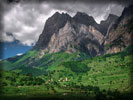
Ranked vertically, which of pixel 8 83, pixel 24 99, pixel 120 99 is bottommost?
pixel 120 99

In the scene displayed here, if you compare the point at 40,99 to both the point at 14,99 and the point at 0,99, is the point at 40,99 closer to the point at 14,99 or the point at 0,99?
the point at 14,99

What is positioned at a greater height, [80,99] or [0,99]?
[0,99]

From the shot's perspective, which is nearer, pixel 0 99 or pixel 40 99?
pixel 0 99

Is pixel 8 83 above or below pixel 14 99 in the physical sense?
above

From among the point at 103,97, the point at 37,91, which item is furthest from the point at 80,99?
the point at 37,91

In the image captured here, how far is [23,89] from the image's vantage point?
592 feet

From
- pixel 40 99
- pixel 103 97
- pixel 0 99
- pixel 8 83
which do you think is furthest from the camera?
pixel 8 83

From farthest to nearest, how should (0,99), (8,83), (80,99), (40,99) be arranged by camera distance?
(8,83)
(80,99)
(40,99)
(0,99)

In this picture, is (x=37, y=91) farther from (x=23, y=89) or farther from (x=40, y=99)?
(x=40, y=99)

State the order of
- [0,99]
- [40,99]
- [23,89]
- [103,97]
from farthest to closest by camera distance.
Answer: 1. [23,89]
2. [103,97]
3. [40,99]
4. [0,99]

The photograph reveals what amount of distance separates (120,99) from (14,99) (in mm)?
103547

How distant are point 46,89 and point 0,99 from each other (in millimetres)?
67450

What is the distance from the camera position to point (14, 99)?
139250 millimetres

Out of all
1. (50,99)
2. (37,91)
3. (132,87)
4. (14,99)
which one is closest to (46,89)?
(37,91)
